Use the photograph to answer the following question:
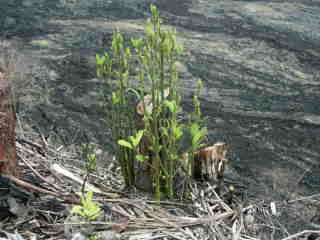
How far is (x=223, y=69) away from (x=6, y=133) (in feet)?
8.37

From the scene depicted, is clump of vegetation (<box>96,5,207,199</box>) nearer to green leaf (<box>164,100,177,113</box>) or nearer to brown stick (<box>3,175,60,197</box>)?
green leaf (<box>164,100,177,113</box>)

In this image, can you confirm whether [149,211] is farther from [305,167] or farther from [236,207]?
[305,167]

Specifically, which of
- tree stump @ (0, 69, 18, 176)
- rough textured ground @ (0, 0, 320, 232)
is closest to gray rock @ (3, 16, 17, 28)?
rough textured ground @ (0, 0, 320, 232)

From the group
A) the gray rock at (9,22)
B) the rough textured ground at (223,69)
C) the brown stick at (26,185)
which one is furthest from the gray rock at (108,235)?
the gray rock at (9,22)

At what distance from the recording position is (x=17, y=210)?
7.20 feet

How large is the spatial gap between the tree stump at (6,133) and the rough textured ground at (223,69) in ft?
2.85

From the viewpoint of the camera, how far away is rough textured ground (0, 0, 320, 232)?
3.28 meters

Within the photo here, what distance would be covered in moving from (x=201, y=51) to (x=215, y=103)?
1108 millimetres

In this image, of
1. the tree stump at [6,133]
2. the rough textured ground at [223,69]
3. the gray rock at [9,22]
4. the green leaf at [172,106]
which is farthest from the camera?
the gray rock at [9,22]

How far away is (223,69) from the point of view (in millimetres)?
4469

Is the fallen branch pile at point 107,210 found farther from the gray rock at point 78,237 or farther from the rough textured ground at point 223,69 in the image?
the rough textured ground at point 223,69

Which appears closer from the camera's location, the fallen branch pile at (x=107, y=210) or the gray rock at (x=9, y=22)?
the fallen branch pile at (x=107, y=210)

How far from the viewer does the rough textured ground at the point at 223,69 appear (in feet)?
10.7

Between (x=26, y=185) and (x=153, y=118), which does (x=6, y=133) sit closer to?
(x=26, y=185)
